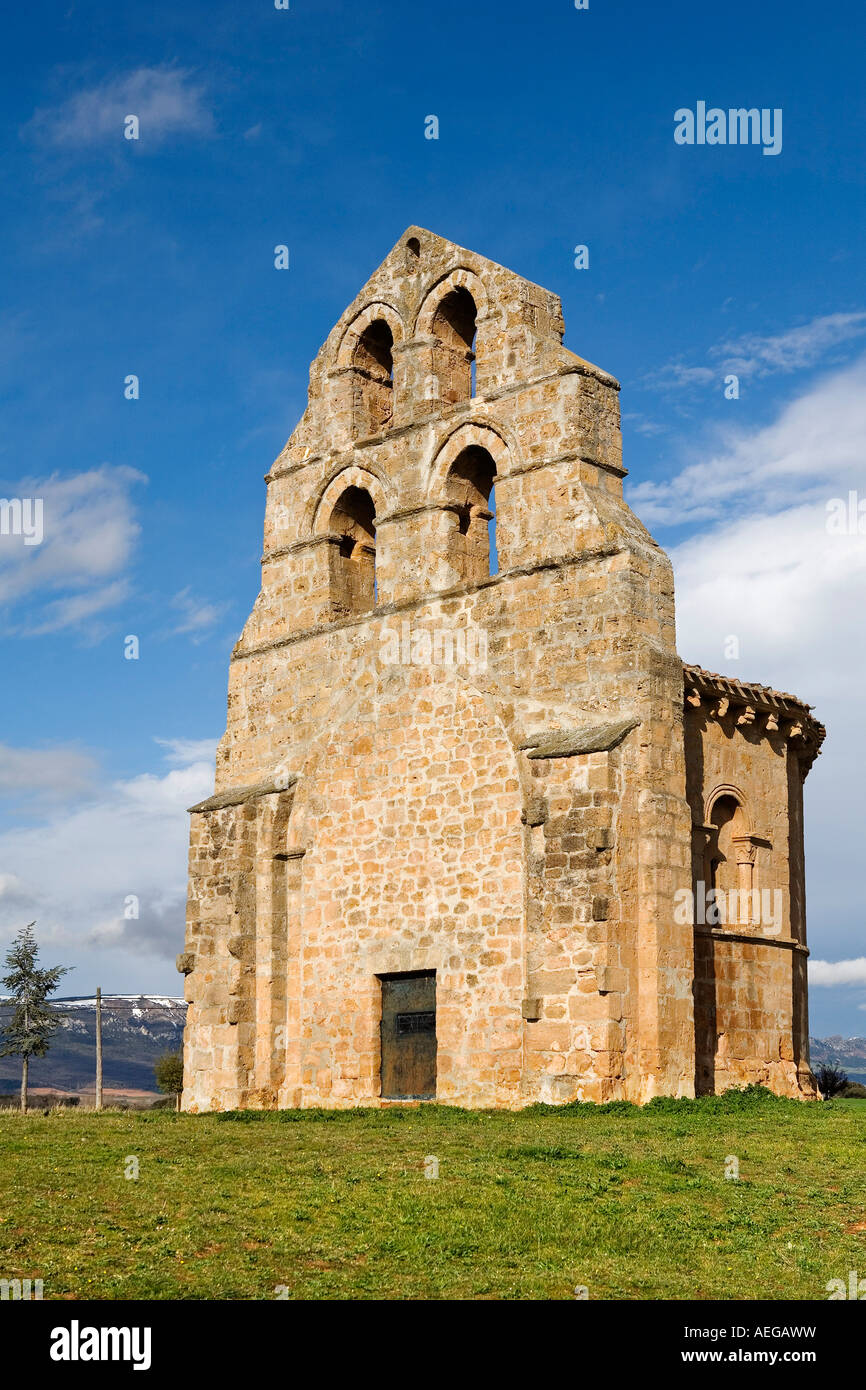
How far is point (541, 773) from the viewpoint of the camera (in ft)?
60.0

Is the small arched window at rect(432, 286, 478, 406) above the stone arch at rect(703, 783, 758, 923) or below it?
above

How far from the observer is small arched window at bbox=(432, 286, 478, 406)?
22266 millimetres

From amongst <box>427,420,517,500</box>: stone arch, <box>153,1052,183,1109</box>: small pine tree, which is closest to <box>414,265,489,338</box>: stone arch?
<box>427,420,517,500</box>: stone arch

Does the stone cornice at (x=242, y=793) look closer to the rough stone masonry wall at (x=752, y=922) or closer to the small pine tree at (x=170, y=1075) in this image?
the rough stone masonry wall at (x=752, y=922)

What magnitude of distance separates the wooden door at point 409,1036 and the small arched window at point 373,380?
333 inches

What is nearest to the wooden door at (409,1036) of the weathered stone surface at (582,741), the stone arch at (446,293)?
the weathered stone surface at (582,741)

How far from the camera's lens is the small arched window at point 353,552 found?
23.2 meters

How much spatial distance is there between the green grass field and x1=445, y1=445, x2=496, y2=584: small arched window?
8.38 m

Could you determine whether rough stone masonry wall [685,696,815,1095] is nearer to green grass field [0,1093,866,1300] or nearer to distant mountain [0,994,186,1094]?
green grass field [0,1093,866,1300]

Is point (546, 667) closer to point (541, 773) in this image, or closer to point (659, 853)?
point (541, 773)

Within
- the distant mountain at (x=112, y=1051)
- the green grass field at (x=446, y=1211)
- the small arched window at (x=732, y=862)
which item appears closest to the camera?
the green grass field at (x=446, y=1211)

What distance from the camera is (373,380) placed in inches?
944
